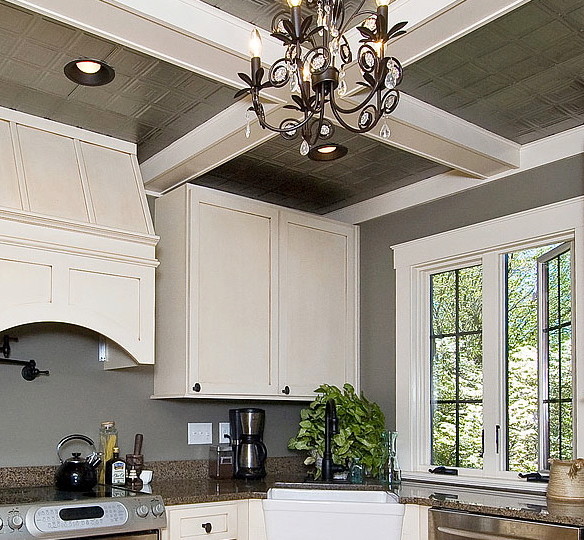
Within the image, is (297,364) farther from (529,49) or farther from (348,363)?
(529,49)

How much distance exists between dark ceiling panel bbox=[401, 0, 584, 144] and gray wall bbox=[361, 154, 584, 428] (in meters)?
0.33

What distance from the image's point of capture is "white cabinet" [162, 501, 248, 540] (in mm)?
3072

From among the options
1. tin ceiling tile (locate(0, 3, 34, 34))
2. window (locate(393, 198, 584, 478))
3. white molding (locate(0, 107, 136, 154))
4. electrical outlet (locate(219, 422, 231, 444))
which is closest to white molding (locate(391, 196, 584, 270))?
window (locate(393, 198, 584, 478))

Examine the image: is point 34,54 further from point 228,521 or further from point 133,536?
point 228,521

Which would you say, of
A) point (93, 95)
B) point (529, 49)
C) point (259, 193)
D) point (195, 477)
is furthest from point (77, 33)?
point (195, 477)

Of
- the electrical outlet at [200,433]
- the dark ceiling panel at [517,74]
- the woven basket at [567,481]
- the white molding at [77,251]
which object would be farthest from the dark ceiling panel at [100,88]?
the woven basket at [567,481]

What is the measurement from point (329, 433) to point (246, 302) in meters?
0.77

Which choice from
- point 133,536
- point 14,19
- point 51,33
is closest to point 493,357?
point 133,536

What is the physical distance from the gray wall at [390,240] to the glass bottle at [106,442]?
4.83ft

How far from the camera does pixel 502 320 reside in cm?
364

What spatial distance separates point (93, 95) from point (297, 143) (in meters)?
0.95

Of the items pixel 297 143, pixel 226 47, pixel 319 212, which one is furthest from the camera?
pixel 319 212

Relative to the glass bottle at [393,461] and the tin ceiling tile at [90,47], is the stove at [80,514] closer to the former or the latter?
the glass bottle at [393,461]

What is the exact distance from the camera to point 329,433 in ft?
12.5
